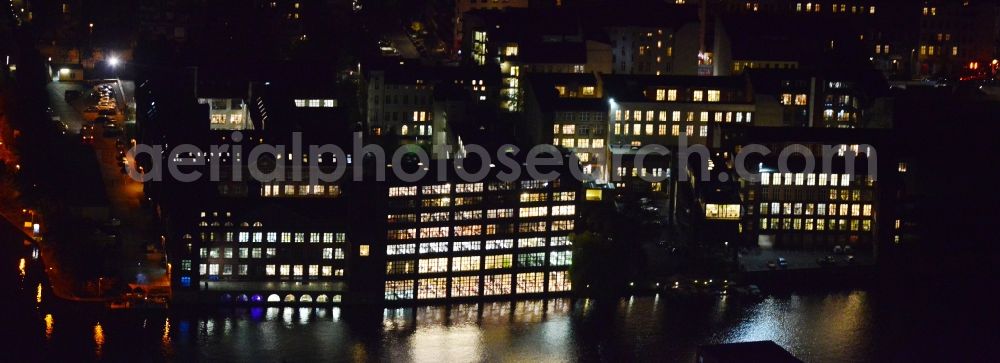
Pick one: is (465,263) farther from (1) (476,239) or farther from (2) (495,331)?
(2) (495,331)

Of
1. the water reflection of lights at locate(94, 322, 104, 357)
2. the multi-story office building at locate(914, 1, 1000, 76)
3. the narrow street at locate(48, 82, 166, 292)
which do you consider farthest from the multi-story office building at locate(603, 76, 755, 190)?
the water reflection of lights at locate(94, 322, 104, 357)

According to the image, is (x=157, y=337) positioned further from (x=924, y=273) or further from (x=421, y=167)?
(x=924, y=273)

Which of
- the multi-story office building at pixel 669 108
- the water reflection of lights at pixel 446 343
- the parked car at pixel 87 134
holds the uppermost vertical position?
the multi-story office building at pixel 669 108

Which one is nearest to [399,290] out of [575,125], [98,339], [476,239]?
[476,239]

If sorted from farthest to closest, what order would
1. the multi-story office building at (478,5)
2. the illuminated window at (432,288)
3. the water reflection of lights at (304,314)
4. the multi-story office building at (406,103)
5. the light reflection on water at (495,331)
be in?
the multi-story office building at (478,5)
the multi-story office building at (406,103)
the illuminated window at (432,288)
the water reflection of lights at (304,314)
the light reflection on water at (495,331)

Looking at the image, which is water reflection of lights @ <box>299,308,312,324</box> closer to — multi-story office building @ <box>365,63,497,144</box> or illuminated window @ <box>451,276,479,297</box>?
illuminated window @ <box>451,276,479,297</box>

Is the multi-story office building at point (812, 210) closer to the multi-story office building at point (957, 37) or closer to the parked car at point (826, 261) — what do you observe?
the parked car at point (826, 261)

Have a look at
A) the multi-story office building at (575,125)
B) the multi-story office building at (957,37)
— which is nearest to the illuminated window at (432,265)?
the multi-story office building at (575,125)

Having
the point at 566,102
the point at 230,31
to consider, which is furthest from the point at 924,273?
the point at 230,31

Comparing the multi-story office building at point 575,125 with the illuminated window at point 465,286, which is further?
the multi-story office building at point 575,125
